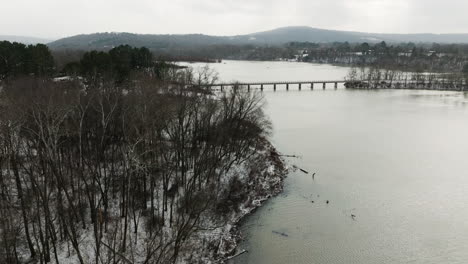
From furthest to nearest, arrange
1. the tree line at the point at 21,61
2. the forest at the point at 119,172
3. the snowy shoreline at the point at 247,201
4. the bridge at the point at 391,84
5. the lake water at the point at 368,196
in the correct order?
the bridge at the point at 391,84
the tree line at the point at 21,61
the lake water at the point at 368,196
the snowy shoreline at the point at 247,201
the forest at the point at 119,172

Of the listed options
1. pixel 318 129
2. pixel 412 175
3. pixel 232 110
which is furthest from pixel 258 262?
pixel 318 129

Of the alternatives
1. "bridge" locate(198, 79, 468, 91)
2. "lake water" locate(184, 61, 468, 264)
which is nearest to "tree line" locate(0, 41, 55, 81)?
"lake water" locate(184, 61, 468, 264)

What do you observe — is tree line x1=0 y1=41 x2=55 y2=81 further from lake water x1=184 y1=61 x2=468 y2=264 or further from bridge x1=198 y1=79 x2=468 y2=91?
bridge x1=198 y1=79 x2=468 y2=91

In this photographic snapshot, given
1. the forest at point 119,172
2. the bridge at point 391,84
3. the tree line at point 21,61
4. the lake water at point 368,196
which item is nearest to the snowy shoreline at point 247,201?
the forest at point 119,172

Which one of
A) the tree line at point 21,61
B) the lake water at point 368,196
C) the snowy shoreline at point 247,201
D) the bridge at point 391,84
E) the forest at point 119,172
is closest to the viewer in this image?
the forest at point 119,172

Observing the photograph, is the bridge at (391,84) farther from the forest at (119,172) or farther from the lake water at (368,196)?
the forest at (119,172)

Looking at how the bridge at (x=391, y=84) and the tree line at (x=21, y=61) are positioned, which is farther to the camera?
the bridge at (x=391, y=84)

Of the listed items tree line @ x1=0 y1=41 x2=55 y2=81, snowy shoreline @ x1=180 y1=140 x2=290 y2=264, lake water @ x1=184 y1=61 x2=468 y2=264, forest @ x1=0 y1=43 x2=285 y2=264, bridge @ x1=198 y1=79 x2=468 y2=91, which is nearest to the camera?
forest @ x1=0 y1=43 x2=285 y2=264

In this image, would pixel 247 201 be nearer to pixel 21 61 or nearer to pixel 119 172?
pixel 119 172
